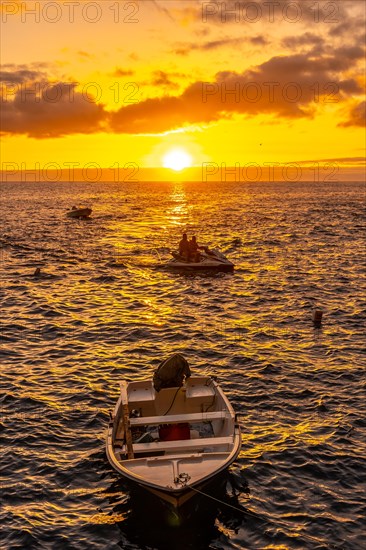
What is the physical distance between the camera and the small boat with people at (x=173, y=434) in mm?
13461

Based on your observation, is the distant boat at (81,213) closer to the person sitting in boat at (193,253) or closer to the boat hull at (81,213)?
the boat hull at (81,213)

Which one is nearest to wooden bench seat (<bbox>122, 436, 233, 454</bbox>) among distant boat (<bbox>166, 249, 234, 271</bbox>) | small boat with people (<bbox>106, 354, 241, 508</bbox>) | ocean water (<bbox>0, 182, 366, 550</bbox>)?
small boat with people (<bbox>106, 354, 241, 508</bbox>)

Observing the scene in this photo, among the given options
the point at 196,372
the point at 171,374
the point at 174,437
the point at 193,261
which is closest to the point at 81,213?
the point at 193,261

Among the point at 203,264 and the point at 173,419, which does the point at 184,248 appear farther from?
the point at 173,419

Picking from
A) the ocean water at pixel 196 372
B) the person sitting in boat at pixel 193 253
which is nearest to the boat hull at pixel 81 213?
the ocean water at pixel 196 372

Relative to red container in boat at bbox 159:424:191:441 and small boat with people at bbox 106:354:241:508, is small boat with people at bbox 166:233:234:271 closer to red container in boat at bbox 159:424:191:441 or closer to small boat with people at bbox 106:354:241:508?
small boat with people at bbox 106:354:241:508

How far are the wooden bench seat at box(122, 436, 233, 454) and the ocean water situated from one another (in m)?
1.17

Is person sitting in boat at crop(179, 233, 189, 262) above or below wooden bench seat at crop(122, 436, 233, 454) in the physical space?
above

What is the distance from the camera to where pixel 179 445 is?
49.8 ft

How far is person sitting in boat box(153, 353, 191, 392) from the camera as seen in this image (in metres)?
18.2

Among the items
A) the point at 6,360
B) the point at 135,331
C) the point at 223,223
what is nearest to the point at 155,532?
the point at 6,360

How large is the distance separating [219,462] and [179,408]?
15.2ft

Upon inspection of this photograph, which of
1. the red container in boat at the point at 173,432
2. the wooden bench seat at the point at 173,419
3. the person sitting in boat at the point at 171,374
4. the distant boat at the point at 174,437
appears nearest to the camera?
the distant boat at the point at 174,437

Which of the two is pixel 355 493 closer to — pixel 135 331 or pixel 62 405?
pixel 62 405
